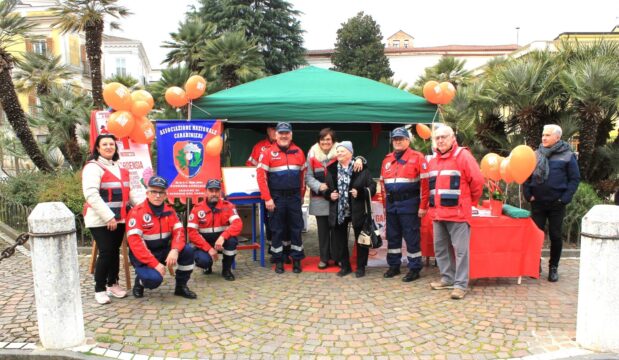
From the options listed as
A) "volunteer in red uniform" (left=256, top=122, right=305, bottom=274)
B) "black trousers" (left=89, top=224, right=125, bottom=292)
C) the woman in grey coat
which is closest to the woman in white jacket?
"black trousers" (left=89, top=224, right=125, bottom=292)

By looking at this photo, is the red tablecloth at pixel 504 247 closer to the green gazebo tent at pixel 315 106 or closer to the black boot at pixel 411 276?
the black boot at pixel 411 276

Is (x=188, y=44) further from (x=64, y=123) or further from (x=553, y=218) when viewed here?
(x=553, y=218)

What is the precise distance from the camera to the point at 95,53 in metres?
11.0

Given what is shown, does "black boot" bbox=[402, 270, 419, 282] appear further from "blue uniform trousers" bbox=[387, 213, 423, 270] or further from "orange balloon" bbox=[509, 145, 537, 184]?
"orange balloon" bbox=[509, 145, 537, 184]

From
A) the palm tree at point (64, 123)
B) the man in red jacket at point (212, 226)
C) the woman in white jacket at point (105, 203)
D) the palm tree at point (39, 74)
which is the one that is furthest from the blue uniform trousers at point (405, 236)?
the palm tree at point (39, 74)

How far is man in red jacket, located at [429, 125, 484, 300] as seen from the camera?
4.60 meters

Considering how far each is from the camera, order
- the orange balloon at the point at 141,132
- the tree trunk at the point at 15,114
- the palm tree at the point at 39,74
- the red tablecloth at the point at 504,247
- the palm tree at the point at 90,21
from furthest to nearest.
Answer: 1. the palm tree at the point at 39,74
2. the palm tree at the point at 90,21
3. the tree trunk at the point at 15,114
4. the orange balloon at the point at 141,132
5. the red tablecloth at the point at 504,247

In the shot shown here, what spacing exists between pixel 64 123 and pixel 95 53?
1964 millimetres

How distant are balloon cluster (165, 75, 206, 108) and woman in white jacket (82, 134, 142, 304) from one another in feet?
5.70

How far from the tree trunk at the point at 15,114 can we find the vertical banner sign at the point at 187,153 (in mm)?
5855

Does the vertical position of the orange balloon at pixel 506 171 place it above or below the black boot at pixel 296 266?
above

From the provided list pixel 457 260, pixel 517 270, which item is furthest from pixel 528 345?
pixel 517 270

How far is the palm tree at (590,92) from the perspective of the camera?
23.6 feet

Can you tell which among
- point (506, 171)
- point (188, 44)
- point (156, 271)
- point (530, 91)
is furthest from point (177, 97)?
point (188, 44)
